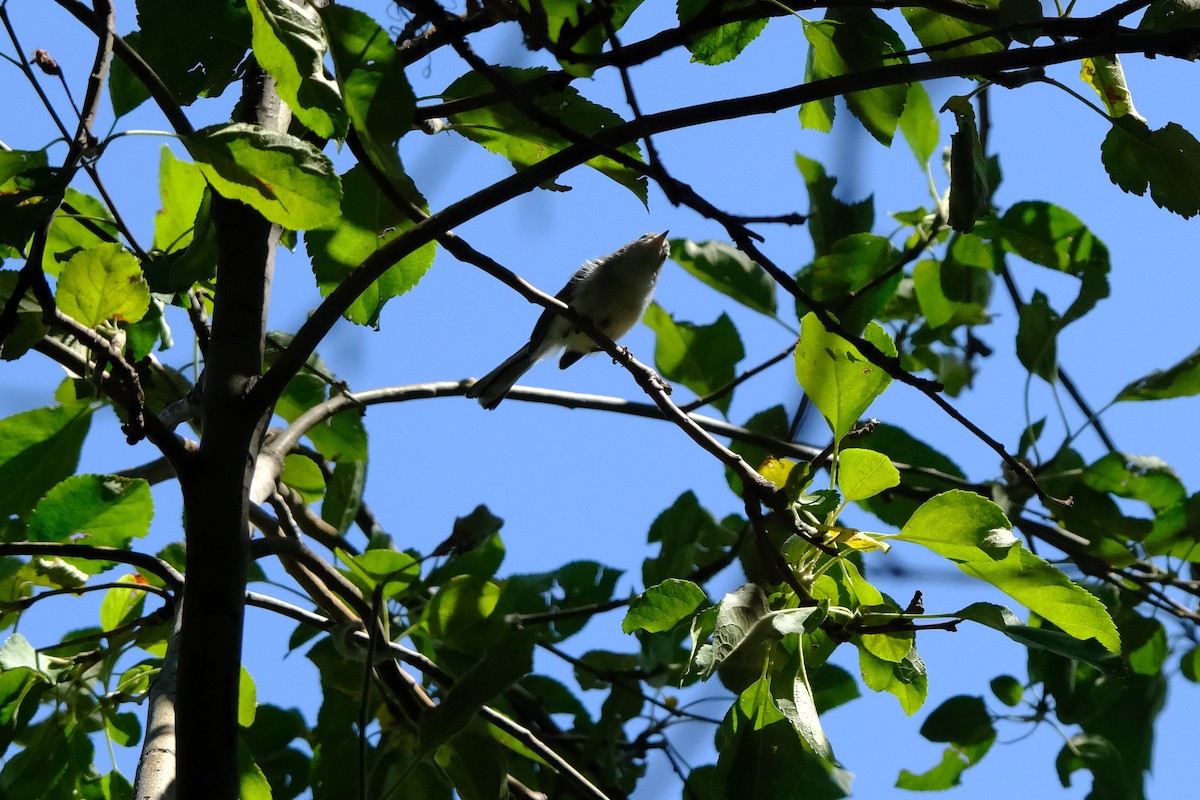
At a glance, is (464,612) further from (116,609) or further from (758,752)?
(116,609)

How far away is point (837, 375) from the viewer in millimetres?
1567

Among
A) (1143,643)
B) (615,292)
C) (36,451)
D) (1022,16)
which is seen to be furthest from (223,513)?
(615,292)

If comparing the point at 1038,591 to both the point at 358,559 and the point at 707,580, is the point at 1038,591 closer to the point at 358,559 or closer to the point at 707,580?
the point at 358,559

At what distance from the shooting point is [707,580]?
2410mm

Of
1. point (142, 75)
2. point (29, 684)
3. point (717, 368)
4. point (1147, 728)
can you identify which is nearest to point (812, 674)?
point (717, 368)

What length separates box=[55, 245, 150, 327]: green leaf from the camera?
153cm

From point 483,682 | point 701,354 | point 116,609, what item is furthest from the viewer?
point 701,354

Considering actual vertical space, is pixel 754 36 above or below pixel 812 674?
above

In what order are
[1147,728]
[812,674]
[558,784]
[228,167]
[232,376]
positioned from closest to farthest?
[228,167] < [232,376] < [812,674] < [558,784] < [1147,728]

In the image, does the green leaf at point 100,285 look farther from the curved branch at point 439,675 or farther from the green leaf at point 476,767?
the green leaf at point 476,767

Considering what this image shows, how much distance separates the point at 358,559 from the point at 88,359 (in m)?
0.55

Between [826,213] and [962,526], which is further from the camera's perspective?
[826,213]

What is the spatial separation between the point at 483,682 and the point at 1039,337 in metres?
1.69

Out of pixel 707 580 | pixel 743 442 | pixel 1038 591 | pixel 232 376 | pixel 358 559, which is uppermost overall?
pixel 743 442
